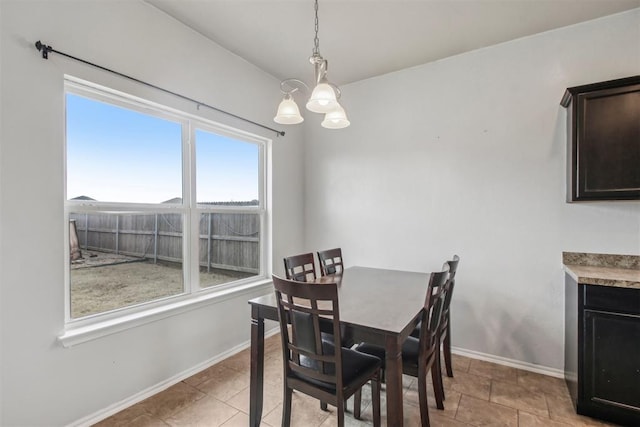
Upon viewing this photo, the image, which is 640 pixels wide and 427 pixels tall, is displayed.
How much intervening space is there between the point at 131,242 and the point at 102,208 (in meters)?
0.33

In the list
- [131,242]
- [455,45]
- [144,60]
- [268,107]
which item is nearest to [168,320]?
[131,242]

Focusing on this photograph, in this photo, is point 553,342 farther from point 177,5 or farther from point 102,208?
point 177,5

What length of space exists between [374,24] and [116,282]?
2727 mm

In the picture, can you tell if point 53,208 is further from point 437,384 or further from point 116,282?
point 437,384

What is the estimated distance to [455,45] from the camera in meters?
2.70

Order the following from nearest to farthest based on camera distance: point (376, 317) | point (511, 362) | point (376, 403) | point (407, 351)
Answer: point (376, 317) → point (376, 403) → point (407, 351) → point (511, 362)

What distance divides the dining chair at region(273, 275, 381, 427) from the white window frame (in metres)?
1.20

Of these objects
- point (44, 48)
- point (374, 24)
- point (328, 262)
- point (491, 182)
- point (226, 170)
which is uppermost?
point (374, 24)

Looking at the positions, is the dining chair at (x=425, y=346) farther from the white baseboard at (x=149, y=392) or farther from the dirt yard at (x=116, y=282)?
the dirt yard at (x=116, y=282)

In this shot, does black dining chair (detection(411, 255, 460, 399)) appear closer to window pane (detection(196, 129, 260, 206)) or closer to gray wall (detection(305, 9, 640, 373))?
gray wall (detection(305, 9, 640, 373))

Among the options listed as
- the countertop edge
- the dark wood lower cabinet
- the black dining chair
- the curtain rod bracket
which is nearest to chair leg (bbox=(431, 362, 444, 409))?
the black dining chair

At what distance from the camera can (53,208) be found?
1751 millimetres

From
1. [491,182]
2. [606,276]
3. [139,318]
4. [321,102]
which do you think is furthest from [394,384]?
[491,182]

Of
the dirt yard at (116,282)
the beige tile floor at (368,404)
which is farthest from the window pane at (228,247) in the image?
the beige tile floor at (368,404)
